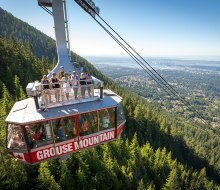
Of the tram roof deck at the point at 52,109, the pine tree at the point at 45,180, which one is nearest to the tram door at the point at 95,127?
the tram roof deck at the point at 52,109

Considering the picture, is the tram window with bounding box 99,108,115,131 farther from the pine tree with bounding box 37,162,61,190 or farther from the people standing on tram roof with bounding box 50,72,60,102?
the pine tree with bounding box 37,162,61,190

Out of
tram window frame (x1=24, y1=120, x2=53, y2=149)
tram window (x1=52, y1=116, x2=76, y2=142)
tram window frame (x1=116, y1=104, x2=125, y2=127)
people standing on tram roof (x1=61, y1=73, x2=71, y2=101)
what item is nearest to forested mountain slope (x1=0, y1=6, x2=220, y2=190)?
tram window frame (x1=116, y1=104, x2=125, y2=127)

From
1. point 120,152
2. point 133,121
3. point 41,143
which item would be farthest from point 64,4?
point 133,121

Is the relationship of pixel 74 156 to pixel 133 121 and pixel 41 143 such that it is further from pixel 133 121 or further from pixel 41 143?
pixel 133 121

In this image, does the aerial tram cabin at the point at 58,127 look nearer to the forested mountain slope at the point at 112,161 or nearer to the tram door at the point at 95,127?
the tram door at the point at 95,127

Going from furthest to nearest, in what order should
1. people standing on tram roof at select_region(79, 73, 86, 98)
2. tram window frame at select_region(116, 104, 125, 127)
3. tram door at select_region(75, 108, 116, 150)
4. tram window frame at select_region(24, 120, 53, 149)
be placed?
tram window frame at select_region(116, 104, 125, 127), people standing on tram roof at select_region(79, 73, 86, 98), tram door at select_region(75, 108, 116, 150), tram window frame at select_region(24, 120, 53, 149)

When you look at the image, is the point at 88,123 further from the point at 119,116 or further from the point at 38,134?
the point at 38,134

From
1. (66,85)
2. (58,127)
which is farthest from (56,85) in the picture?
(58,127)
